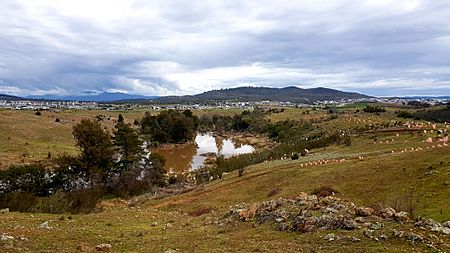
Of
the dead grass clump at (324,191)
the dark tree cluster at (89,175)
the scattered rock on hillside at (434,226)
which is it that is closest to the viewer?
the scattered rock on hillside at (434,226)

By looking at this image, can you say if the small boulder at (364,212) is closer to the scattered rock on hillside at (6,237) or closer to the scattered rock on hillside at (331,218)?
the scattered rock on hillside at (331,218)

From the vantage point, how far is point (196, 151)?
346ft

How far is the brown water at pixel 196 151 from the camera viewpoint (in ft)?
282

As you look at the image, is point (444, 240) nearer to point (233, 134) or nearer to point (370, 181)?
point (370, 181)

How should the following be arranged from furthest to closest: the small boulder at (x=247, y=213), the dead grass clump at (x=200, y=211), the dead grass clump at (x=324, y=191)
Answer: the dead grass clump at (x=200, y=211) → the dead grass clump at (x=324, y=191) → the small boulder at (x=247, y=213)

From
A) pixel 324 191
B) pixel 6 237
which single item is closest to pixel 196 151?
pixel 324 191

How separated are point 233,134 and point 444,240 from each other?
131397 mm

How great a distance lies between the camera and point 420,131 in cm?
5591

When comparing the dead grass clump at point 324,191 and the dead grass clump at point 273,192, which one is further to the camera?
the dead grass clump at point 273,192

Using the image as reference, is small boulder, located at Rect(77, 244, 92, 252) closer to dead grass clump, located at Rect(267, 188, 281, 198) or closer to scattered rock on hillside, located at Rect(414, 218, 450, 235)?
scattered rock on hillside, located at Rect(414, 218, 450, 235)

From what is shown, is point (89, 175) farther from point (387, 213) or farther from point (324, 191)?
point (387, 213)

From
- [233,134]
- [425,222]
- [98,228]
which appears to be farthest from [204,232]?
[233,134]

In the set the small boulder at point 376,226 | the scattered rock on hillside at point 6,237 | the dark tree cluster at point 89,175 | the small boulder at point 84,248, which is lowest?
the dark tree cluster at point 89,175

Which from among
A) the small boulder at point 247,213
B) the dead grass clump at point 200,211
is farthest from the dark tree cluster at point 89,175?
the small boulder at point 247,213
